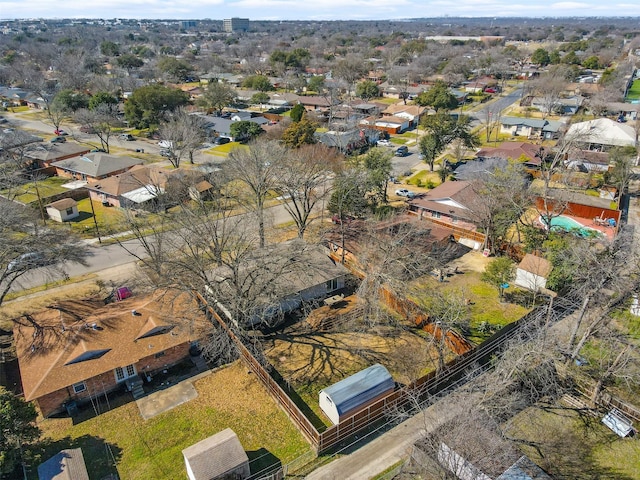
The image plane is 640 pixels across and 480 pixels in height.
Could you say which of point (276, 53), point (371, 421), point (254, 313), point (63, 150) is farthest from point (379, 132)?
point (276, 53)

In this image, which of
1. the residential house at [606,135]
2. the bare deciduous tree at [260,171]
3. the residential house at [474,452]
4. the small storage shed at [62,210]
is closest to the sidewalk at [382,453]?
the residential house at [474,452]

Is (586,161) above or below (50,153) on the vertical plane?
below

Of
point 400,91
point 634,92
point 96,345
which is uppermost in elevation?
point 400,91

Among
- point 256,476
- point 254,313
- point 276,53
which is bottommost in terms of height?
point 256,476

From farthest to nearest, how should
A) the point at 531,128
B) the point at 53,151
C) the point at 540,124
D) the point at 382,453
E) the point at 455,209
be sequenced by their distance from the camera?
the point at 531,128 → the point at 540,124 → the point at 53,151 → the point at 455,209 → the point at 382,453

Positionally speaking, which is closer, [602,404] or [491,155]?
[602,404]

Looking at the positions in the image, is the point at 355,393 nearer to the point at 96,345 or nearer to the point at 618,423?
the point at 618,423

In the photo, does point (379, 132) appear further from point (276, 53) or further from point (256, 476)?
point (276, 53)

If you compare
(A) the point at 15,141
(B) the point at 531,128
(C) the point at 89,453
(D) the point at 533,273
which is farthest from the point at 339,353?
(B) the point at 531,128
